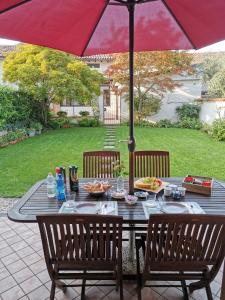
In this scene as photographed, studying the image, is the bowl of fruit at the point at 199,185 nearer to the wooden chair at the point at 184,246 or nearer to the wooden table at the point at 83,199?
the wooden table at the point at 83,199

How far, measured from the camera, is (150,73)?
39.1 feet

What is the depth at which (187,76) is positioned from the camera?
13523 millimetres

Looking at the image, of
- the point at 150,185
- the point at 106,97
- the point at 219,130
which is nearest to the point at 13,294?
the point at 150,185

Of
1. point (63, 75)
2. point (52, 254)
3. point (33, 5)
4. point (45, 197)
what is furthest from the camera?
point (63, 75)

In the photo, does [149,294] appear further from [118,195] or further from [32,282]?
[32,282]

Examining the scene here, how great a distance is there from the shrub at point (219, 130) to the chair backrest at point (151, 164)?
6728 mm

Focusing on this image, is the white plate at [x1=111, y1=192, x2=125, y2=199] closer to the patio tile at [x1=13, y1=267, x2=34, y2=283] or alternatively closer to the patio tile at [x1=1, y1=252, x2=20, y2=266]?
the patio tile at [x1=13, y1=267, x2=34, y2=283]

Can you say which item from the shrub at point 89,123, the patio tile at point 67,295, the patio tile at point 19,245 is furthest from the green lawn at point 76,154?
the patio tile at point 67,295

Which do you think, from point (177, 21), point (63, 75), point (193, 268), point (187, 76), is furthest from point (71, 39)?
point (187, 76)

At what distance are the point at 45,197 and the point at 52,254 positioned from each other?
0.61 m

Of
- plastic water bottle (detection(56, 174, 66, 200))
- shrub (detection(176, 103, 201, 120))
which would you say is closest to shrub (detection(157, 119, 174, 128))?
shrub (detection(176, 103, 201, 120))

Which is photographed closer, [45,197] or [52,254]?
[52,254]

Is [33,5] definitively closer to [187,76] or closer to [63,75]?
[63,75]

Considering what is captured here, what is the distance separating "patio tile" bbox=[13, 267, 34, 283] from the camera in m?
2.25
